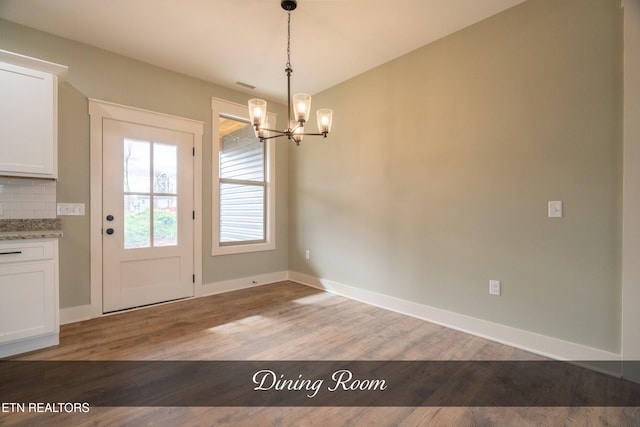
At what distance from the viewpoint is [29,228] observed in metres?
2.62

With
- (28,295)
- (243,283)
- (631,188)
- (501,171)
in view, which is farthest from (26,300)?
(631,188)

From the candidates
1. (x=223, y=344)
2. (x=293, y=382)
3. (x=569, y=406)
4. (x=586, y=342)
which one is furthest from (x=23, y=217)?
(x=586, y=342)

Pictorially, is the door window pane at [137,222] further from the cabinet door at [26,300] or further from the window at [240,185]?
the cabinet door at [26,300]

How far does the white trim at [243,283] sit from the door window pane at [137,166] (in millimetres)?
1475

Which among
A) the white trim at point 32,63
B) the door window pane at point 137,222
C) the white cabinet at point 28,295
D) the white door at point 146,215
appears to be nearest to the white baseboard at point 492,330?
the white door at point 146,215

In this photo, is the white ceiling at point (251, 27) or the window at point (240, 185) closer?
the white ceiling at point (251, 27)

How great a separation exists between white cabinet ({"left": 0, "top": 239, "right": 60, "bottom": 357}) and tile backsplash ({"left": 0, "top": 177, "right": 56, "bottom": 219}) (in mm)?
524

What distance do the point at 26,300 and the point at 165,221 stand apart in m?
1.44

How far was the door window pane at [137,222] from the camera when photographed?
10.7 feet

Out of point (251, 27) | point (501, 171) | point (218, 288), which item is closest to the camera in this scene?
point (501, 171)

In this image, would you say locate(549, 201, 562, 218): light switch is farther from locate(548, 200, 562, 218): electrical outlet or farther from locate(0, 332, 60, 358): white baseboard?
locate(0, 332, 60, 358): white baseboard

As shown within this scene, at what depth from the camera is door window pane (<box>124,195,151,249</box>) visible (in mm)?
3268

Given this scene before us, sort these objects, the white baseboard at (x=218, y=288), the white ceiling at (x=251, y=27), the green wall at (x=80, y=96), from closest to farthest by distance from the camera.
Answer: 1. the white ceiling at (x=251, y=27)
2. the green wall at (x=80, y=96)
3. the white baseboard at (x=218, y=288)

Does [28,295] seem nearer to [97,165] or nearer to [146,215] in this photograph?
[146,215]
